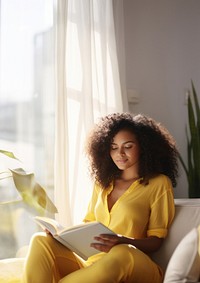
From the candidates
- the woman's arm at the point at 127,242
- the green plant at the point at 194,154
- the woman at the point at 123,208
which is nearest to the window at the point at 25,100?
the woman at the point at 123,208

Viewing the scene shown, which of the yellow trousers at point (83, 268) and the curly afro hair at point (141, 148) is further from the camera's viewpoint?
the curly afro hair at point (141, 148)

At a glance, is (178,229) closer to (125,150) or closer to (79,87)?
(125,150)

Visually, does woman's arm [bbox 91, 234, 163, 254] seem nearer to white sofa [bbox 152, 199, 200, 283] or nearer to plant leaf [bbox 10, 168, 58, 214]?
white sofa [bbox 152, 199, 200, 283]

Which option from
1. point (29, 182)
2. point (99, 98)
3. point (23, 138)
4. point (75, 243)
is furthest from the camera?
point (99, 98)

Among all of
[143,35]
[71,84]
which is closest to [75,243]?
[71,84]

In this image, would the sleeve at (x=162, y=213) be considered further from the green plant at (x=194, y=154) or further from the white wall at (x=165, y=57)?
the white wall at (x=165, y=57)

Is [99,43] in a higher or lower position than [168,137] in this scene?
higher

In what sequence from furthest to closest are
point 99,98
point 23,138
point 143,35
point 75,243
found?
point 143,35, point 99,98, point 23,138, point 75,243

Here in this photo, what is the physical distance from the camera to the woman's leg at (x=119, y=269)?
180 cm

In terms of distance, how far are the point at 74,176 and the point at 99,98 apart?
0.49 meters

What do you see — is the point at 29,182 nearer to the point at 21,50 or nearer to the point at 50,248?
the point at 50,248

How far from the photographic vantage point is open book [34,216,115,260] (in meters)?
1.89

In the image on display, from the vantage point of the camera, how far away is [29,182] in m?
2.32

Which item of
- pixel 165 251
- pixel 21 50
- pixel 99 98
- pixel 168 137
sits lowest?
pixel 165 251
